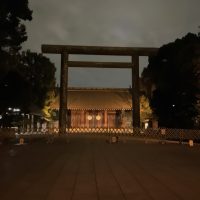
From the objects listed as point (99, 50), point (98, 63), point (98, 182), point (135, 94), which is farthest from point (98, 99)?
point (98, 182)

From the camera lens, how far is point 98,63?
45.0m

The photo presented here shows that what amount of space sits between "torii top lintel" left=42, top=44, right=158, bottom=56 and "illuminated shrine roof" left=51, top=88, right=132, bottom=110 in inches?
577

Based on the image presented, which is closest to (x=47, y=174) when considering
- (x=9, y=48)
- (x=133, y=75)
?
(x=9, y=48)

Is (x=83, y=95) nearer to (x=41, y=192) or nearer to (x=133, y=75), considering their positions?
(x=133, y=75)

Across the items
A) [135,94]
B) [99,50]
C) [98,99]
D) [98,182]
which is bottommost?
[98,182]

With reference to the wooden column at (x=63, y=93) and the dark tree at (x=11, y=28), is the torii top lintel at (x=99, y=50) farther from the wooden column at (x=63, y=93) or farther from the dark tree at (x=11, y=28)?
the dark tree at (x=11, y=28)

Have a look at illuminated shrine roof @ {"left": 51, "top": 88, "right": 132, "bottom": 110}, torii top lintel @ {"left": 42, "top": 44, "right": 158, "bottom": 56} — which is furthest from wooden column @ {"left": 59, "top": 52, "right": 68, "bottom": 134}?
illuminated shrine roof @ {"left": 51, "top": 88, "right": 132, "bottom": 110}

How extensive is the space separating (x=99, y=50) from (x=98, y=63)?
8.44ft

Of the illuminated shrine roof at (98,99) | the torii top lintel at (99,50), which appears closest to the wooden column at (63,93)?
the torii top lintel at (99,50)

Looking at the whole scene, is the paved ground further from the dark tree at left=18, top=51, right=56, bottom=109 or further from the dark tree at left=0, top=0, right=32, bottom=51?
the dark tree at left=18, top=51, right=56, bottom=109

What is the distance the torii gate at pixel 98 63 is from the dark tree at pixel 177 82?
86.2 inches

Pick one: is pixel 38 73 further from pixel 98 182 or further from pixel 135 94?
pixel 98 182

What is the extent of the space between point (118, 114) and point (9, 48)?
102 ft

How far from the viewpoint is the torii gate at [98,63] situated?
42.9 meters
